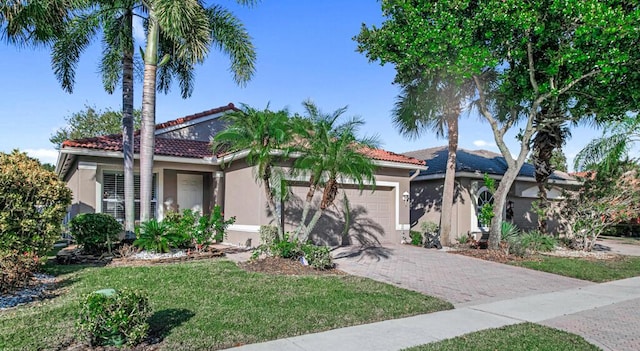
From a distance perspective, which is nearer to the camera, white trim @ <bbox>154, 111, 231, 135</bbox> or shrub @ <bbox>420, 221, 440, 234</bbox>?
shrub @ <bbox>420, 221, 440, 234</bbox>

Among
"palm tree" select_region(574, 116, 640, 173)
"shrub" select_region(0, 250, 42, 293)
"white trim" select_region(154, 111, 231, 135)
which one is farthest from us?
"white trim" select_region(154, 111, 231, 135)

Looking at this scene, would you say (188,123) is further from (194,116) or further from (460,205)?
(460,205)

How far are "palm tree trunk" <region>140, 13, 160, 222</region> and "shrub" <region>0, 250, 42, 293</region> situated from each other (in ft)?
14.7

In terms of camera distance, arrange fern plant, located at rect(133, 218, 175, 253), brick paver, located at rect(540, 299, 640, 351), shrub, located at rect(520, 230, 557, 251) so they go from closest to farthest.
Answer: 1. brick paver, located at rect(540, 299, 640, 351)
2. fern plant, located at rect(133, 218, 175, 253)
3. shrub, located at rect(520, 230, 557, 251)

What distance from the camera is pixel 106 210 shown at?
14.7m

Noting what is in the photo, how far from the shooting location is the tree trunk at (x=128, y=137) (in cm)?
1276

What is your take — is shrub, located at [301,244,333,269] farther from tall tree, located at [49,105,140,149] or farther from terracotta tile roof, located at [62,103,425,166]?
tall tree, located at [49,105,140,149]

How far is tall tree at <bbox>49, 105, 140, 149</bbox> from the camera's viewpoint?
40125 millimetres

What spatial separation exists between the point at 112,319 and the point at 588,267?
12.8 metres

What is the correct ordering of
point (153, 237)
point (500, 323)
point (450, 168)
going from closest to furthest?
point (500, 323)
point (153, 237)
point (450, 168)

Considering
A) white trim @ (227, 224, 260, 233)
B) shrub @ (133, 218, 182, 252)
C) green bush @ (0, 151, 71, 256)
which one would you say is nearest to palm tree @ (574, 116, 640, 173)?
white trim @ (227, 224, 260, 233)

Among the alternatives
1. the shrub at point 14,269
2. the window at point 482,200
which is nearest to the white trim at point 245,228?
the shrub at point 14,269

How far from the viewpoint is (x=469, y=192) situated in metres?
18.2

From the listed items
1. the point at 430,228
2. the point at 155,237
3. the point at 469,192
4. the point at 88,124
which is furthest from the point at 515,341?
the point at 88,124
